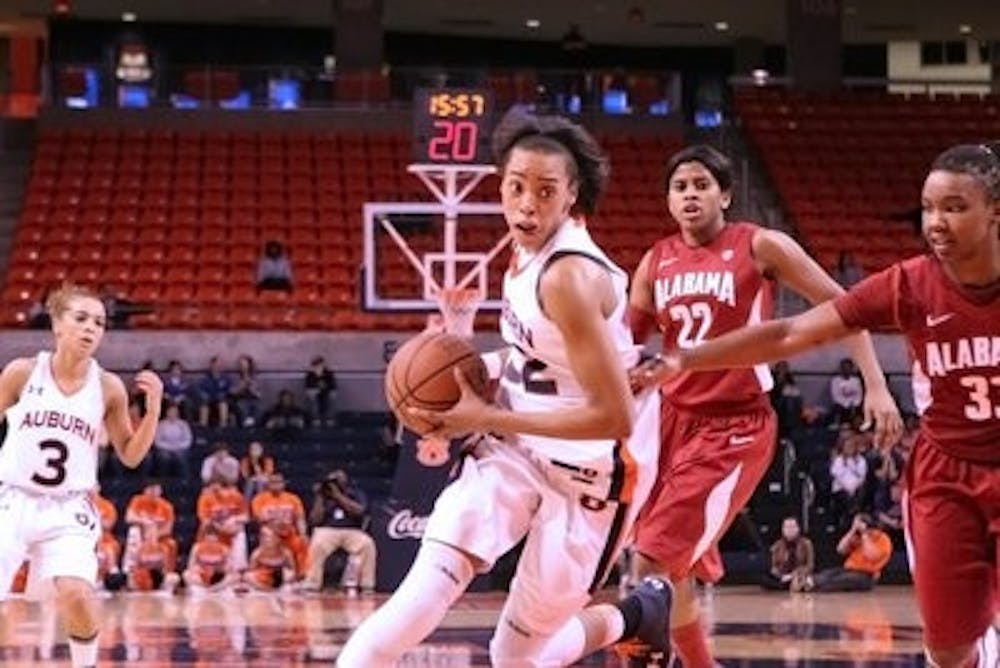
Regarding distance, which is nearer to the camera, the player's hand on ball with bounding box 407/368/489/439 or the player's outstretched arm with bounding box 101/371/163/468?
the player's hand on ball with bounding box 407/368/489/439

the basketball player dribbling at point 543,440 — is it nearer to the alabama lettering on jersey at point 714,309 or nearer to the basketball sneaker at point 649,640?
the basketball sneaker at point 649,640

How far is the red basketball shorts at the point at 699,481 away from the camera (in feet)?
24.8

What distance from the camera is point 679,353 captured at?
6.13 meters

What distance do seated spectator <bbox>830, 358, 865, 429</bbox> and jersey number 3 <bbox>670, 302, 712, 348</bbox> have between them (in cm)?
1415

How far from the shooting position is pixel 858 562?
1923cm

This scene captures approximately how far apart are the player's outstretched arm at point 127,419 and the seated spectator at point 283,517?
1048 cm

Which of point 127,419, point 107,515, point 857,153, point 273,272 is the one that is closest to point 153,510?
point 107,515

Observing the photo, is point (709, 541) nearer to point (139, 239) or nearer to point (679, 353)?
point (679, 353)

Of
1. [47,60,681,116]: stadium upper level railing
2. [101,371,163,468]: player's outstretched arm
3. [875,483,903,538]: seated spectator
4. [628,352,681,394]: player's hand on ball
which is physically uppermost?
Answer: [47,60,681,116]: stadium upper level railing

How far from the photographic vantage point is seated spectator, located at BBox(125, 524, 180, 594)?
18.9 meters

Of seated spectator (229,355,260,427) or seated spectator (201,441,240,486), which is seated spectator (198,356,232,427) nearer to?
seated spectator (229,355,260,427)

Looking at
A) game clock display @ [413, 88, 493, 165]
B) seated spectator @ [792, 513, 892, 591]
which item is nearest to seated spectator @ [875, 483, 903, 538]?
seated spectator @ [792, 513, 892, 591]

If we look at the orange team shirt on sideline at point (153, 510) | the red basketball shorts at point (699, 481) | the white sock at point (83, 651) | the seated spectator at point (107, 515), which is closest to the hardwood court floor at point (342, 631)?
the seated spectator at point (107, 515)

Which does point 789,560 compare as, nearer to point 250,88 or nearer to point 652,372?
point 250,88
